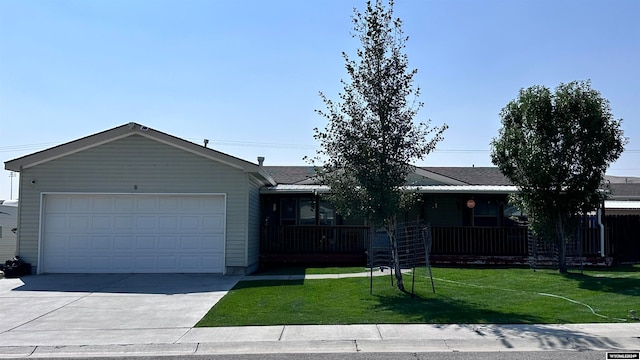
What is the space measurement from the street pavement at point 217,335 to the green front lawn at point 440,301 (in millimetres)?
487

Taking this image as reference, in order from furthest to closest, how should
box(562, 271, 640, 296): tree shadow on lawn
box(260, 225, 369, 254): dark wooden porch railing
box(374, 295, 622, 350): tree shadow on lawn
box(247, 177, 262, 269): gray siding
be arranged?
box(260, 225, 369, 254): dark wooden porch railing
box(247, 177, 262, 269): gray siding
box(562, 271, 640, 296): tree shadow on lawn
box(374, 295, 622, 350): tree shadow on lawn

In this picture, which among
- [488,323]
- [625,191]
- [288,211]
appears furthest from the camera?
[625,191]

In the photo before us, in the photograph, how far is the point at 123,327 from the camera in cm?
984

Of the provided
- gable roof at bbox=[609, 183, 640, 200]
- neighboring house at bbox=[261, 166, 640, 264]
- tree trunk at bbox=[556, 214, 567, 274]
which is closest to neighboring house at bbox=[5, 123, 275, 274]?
neighboring house at bbox=[261, 166, 640, 264]

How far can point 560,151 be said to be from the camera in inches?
627

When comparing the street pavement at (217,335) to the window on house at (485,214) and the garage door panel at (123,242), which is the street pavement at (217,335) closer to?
the garage door panel at (123,242)

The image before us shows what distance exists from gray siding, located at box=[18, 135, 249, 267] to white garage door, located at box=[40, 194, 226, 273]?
275 millimetres

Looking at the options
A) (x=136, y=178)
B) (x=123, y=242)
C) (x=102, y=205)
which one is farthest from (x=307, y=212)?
(x=102, y=205)

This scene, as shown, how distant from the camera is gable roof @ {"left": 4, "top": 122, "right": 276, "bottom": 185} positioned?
54.6 feet

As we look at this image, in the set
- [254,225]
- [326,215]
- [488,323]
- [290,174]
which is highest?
[290,174]

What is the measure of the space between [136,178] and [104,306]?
18.8ft

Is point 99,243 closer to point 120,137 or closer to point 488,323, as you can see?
point 120,137

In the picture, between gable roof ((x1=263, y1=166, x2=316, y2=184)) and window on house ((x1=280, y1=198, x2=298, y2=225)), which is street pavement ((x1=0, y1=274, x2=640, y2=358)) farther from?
gable roof ((x1=263, y1=166, x2=316, y2=184))

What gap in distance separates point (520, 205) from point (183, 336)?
11791 mm
